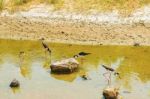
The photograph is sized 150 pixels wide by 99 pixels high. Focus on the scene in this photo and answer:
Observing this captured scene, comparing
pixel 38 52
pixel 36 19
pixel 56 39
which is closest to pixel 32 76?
pixel 38 52

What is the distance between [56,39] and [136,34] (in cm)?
302

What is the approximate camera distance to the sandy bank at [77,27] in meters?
20.9

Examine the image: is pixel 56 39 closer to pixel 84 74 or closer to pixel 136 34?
pixel 136 34

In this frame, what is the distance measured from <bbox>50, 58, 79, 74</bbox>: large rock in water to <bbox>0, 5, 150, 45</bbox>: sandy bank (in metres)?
3.89

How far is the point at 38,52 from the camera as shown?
19484 millimetres

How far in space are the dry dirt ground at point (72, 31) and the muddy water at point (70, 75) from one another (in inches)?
26.8

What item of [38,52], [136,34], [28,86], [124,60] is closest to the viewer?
[28,86]

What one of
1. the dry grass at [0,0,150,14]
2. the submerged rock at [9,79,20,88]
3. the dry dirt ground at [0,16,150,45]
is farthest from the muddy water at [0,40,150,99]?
the dry grass at [0,0,150,14]

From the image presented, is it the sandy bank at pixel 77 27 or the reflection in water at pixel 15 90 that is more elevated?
the sandy bank at pixel 77 27

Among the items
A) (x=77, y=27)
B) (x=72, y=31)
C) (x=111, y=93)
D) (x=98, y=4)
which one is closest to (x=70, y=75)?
(x=111, y=93)

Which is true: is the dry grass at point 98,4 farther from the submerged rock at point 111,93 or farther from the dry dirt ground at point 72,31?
the submerged rock at point 111,93

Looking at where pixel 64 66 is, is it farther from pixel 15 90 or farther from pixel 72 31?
pixel 72 31

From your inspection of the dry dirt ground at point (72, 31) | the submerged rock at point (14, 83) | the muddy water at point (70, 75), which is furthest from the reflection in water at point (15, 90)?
the dry dirt ground at point (72, 31)

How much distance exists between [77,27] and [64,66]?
17.8 feet
